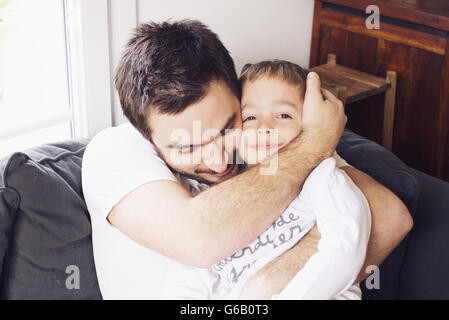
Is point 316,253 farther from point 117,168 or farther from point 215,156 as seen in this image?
point 117,168

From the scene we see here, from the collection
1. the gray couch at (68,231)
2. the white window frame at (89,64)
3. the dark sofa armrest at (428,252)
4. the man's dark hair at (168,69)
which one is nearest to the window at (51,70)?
the white window frame at (89,64)

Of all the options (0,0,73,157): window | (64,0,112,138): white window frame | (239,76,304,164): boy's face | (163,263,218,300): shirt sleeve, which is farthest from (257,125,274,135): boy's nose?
(0,0,73,157): window

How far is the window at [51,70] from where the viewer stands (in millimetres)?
1796

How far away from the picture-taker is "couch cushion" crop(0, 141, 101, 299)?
4.32 feet

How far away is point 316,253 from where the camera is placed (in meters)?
1.16

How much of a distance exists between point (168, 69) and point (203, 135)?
157mm

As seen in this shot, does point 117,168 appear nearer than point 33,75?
Yes

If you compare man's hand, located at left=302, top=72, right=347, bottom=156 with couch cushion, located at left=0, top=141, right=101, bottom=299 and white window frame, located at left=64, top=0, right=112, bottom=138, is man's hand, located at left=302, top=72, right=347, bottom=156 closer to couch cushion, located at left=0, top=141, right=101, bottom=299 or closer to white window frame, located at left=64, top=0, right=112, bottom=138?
couch cushion, located at left=0, top=141, right=101, bottom=299

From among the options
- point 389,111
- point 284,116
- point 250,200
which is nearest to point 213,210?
point 250,200

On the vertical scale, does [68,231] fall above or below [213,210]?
below

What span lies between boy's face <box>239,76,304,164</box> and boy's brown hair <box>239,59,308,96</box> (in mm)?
11

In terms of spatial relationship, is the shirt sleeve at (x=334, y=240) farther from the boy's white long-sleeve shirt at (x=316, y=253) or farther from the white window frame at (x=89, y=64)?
the white window frame at (x=89, y=64)

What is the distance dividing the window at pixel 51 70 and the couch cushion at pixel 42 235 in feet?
1.62

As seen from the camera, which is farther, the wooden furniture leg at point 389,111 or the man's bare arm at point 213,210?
the wooden furniture leg at point 389,111
